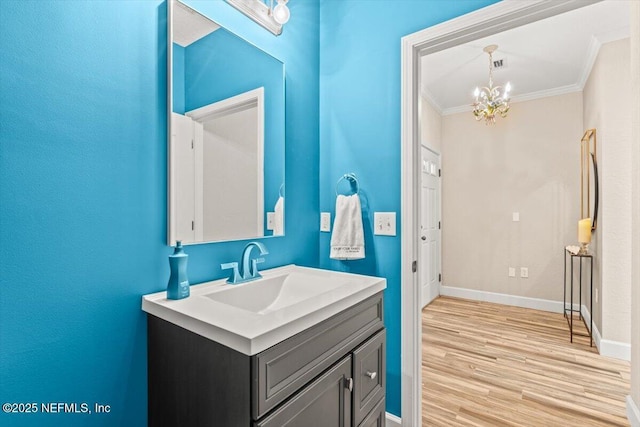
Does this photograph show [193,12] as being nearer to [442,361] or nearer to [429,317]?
[442,361]

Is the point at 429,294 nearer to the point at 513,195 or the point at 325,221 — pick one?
the point at 513,195

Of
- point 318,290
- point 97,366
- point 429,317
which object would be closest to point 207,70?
point 318,290

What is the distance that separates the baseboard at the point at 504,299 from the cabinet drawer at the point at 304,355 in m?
3.44

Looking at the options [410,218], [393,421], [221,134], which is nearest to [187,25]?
[221,134]

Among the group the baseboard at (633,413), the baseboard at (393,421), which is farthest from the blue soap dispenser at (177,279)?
the baseboard at (633,413)

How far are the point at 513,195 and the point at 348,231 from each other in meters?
3.16

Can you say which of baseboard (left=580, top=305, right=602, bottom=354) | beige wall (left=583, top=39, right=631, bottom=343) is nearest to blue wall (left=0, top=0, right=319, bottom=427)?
beige wall (left=583, top=39, right=631, bottom=343)

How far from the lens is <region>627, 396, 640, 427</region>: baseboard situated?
5.39 feet

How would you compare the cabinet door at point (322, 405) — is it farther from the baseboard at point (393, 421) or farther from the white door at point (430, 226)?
the white door at point (430, 226)

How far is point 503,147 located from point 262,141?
355 centimetres

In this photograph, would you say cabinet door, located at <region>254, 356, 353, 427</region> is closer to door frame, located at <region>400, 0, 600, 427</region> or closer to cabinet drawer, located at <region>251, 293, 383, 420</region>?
cabinet drawer, located at <region>251, 293, 383, 420</region>

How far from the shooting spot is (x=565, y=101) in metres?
3.61

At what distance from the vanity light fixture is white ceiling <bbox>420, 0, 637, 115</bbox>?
1709mm

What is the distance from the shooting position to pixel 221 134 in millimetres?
1414
